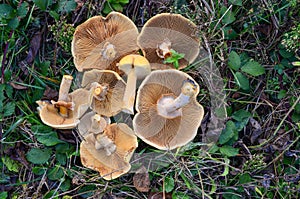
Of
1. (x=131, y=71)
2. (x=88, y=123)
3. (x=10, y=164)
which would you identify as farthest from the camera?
(x=10, y=164)

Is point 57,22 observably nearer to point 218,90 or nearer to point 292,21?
point 218,90

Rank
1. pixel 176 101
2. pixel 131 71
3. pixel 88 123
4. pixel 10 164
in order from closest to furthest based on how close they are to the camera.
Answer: pixel 176 101, pixel 131 71, pixel 88 123, pixel 10 164

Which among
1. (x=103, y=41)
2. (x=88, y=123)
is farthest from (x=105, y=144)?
(x=103, y=41)

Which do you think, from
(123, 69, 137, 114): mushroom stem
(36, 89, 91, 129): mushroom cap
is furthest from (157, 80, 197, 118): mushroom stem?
(36, 89, 91, 129): mushroom cap

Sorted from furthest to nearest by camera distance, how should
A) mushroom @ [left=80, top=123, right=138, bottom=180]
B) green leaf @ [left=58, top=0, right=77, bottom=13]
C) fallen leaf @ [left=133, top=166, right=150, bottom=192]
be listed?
green leaf @ [left=58, top=0, right=77, bottom=13]
fallen leaf @ [left=133, top=166, right=150, bottom=192]
mushroom @ [left=80, top=123, right=138, bottom=180]

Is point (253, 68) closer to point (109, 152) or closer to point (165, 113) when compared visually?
point (165, 113)

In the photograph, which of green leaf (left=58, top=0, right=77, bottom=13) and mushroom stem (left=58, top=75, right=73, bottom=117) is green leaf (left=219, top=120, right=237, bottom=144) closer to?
mushroom stem (left=58, top=75, right=73, bottom=117)
